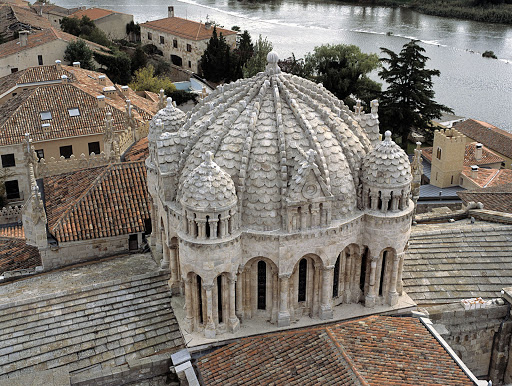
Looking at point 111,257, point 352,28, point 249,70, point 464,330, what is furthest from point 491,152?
point 352,28

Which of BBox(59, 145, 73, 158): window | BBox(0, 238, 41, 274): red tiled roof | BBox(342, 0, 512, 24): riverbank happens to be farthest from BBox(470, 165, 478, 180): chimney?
BBox(342, 0, 512, 24): riverbank

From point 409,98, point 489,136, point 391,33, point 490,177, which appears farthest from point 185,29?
point 490,177

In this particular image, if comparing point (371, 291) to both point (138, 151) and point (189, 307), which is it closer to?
point (189, 307)

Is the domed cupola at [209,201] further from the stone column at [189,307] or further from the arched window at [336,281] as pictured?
the arched window at [336,281]

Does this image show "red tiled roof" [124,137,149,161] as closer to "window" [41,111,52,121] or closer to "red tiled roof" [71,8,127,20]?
"window" [41,111,52,121]

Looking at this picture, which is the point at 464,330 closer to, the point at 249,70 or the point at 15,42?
the point at 249,70

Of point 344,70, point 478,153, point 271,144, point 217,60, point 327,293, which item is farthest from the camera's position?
point 217,60

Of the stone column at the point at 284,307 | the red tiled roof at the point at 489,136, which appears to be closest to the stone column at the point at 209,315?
the stone column at the point at 284,307
